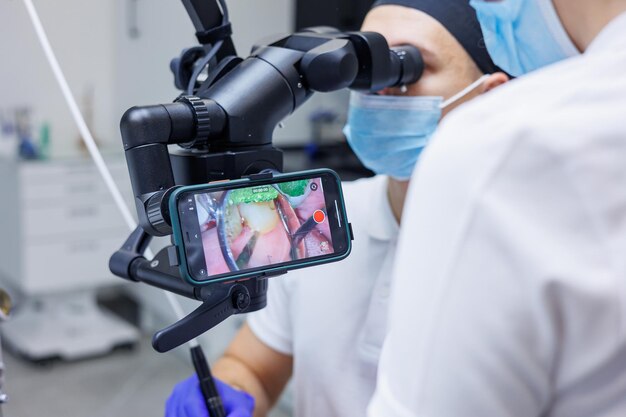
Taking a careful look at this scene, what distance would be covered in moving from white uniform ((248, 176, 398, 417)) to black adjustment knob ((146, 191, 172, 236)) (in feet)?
1.56

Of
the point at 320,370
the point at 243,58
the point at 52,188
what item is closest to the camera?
the point at 243,58

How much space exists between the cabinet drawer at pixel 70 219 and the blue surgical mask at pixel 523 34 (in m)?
2.26

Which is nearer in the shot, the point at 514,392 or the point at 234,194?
the point at 514,392

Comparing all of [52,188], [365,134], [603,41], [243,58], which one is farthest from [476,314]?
[52,188]

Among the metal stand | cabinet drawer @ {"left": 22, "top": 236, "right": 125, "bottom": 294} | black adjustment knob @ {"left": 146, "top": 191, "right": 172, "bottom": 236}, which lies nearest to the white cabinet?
cabinet drawer @ {"left": 22, "top": 236, "right": 125, "bottom": 294}

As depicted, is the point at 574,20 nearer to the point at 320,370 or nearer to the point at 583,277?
the point at 583,277

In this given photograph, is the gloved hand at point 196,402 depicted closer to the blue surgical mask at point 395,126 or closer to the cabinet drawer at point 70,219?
the blue surgical mask at point 395,126

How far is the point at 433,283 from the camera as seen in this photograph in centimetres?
37

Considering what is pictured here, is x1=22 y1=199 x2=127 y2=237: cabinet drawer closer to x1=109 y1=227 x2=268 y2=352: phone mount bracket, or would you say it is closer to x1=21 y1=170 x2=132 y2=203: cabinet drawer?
x1=21 y1=170 x2=132 y2=203: cabinet drawer

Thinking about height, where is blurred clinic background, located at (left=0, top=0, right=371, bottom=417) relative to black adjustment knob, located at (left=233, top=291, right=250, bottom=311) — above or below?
below

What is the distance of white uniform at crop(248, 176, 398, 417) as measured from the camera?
1.00 metres

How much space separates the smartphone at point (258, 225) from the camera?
534mm

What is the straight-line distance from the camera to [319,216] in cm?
61

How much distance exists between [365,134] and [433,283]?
0.67 m
